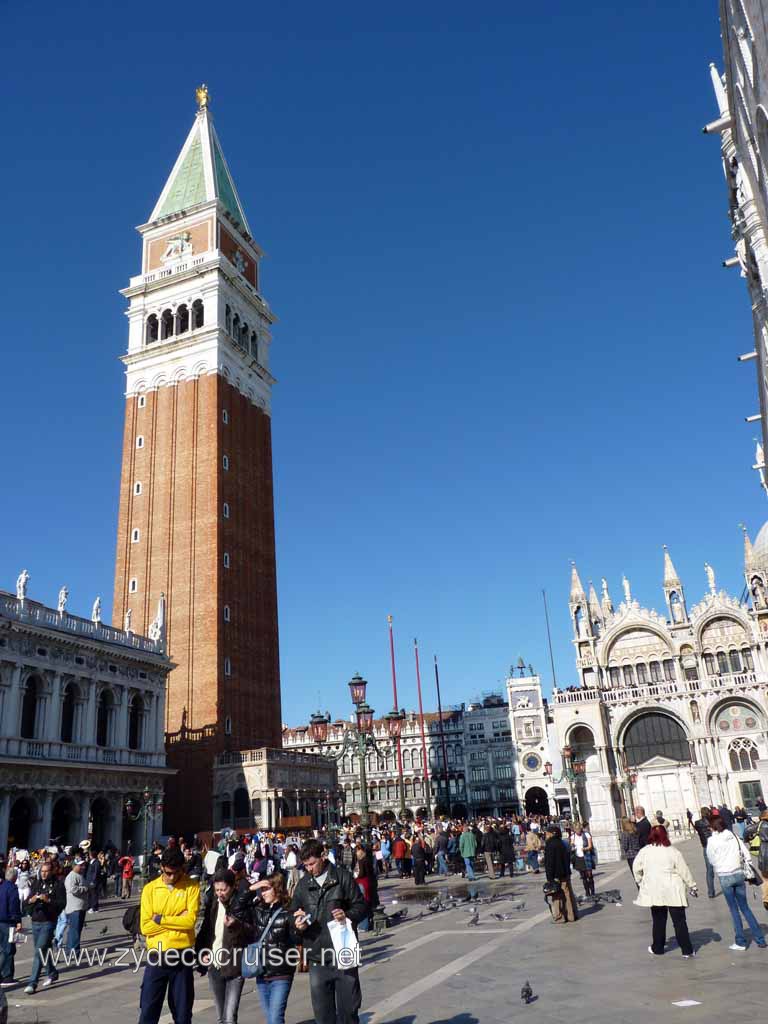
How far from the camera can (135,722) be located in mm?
40719

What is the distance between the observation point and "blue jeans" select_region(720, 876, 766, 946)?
382 inches

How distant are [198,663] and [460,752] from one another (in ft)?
149

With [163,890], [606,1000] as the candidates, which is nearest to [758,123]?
[606,1000]

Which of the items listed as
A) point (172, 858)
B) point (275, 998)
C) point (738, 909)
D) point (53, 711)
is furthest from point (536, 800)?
point (172, 858)

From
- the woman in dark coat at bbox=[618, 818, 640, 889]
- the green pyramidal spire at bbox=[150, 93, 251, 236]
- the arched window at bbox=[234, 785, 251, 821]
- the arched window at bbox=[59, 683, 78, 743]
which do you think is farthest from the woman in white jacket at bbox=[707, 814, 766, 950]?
the green pyramidal spire at bbox=[150, 93, 251, 236]

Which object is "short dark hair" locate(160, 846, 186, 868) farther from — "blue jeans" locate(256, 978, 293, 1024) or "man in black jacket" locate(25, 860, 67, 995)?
"man in black jacket" locate(25, 860, 67, 995)

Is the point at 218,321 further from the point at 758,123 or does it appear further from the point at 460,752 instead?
the point at 460,752

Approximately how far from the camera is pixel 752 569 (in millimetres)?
54969

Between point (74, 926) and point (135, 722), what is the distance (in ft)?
94.7

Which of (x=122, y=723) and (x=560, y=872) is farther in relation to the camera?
(x=122, y=723)

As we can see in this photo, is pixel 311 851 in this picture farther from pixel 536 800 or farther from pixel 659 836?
pixel 536 800

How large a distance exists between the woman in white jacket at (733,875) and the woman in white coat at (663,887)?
1.84 feet

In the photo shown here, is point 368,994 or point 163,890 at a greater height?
point 163,890

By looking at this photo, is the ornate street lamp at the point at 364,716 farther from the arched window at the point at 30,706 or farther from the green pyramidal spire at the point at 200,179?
the green pyramidal spire at the point at 200,179
